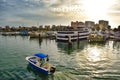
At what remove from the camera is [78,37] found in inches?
4911

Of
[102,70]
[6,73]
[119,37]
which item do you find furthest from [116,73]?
[119,37]

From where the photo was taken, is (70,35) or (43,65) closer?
(43,65)

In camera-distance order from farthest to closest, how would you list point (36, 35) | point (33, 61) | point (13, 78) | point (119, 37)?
point (36, 35), point (119, 37), point (33, 61), point (13, 78)

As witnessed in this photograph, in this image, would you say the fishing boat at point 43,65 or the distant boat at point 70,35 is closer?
the fishing boat at point 43,65

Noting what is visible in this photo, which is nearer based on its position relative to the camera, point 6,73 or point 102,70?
point 6,73

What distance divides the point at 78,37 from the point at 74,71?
85.3 metres

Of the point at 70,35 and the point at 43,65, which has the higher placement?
the point at 70,35

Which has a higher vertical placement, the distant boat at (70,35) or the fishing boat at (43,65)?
the distant boat at (70,35)

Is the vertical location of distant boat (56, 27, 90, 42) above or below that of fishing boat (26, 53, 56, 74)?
above

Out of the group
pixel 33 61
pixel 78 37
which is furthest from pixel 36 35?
pixel 33 61

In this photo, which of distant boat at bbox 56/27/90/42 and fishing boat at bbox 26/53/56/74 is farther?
distant boat at bbox 56/27/90/42

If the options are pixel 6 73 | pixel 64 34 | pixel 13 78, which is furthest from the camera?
pixel 64 34

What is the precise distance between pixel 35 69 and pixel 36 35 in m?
130

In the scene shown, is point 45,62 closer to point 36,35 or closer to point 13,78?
point 13,78
